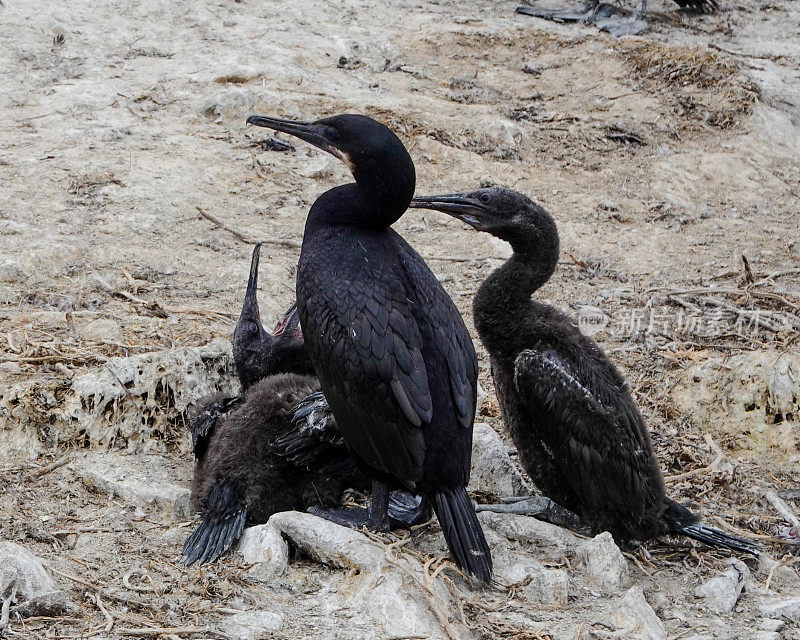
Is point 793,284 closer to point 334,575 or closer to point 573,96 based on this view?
point 573,96

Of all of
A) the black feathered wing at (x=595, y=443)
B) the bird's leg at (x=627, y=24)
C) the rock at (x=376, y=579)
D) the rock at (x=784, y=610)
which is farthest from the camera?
the bird's leg at (x=627, y=24)

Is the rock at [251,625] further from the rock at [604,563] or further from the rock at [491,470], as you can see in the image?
the rock at [491,470]

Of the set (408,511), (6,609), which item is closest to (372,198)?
(408,511)

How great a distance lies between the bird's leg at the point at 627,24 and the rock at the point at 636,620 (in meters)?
9.95

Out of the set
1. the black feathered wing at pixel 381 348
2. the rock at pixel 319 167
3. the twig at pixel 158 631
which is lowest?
the twig at pixel 158 631

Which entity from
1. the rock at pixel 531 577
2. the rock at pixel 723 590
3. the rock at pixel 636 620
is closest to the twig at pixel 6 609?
the rock at pixel 531 577

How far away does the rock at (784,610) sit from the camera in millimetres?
4238

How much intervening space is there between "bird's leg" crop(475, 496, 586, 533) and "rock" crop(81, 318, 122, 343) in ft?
7.84

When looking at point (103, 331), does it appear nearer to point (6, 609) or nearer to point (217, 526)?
point (217, 526)

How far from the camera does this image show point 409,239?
8469mm

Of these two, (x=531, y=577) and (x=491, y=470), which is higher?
(x=531, y=577)

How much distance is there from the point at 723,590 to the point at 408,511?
57.5 inches
